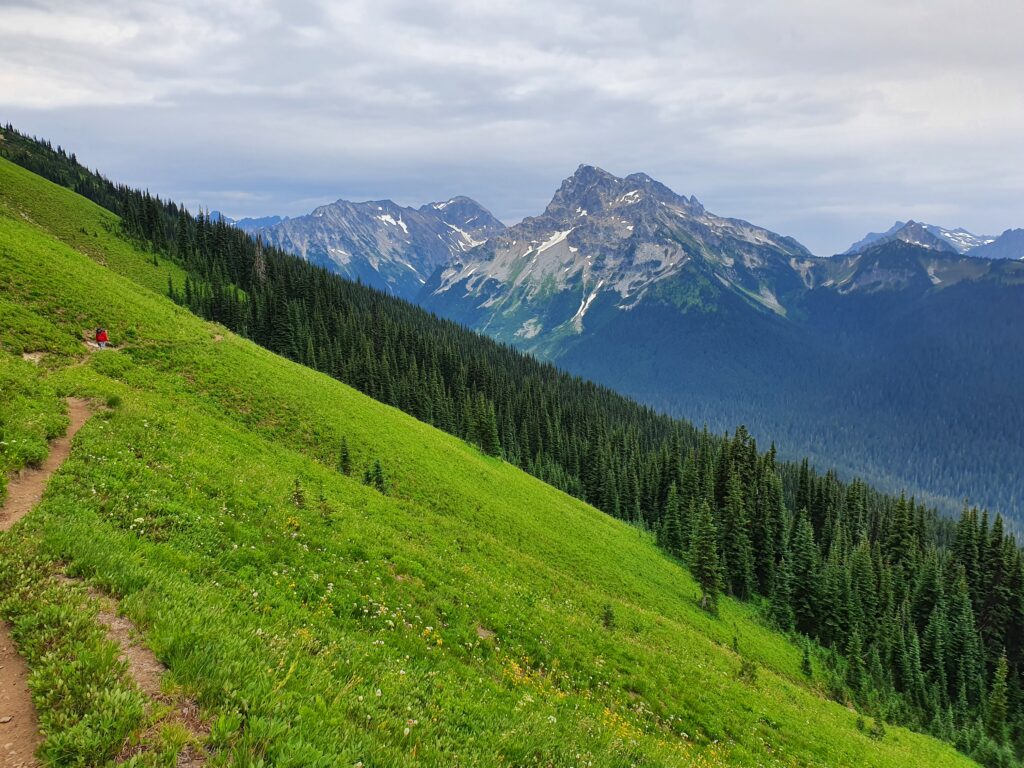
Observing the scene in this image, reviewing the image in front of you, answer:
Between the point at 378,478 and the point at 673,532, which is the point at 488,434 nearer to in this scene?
the point at 673,532

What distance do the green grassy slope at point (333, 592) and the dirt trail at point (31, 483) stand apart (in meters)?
0.43

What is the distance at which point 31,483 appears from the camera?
13336mm

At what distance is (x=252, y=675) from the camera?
7.50 m

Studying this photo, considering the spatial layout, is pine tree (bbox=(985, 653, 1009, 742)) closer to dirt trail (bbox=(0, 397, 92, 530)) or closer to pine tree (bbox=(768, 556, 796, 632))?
pine tree (bbox=(768, 556, 796, 632))

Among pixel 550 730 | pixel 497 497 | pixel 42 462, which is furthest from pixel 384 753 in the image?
pixel 497 497

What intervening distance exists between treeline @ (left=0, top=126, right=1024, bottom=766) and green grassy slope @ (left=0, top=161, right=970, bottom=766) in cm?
2155

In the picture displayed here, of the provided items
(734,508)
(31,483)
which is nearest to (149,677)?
(31,483)

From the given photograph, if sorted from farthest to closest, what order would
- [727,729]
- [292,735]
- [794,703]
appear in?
[794,703], [727,729], [292,735]

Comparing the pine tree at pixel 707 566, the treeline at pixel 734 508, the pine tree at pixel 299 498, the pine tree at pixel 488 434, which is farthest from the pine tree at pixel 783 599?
the pine tree at pixel 299 498

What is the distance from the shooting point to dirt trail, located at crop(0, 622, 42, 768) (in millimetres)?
5527

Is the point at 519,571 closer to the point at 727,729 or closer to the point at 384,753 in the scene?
the point at 727,729

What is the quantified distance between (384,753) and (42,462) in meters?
15.2

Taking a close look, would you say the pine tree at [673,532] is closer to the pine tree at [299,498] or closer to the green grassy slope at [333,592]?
the green grassy slope at [333,592]

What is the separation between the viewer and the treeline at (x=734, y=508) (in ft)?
174
